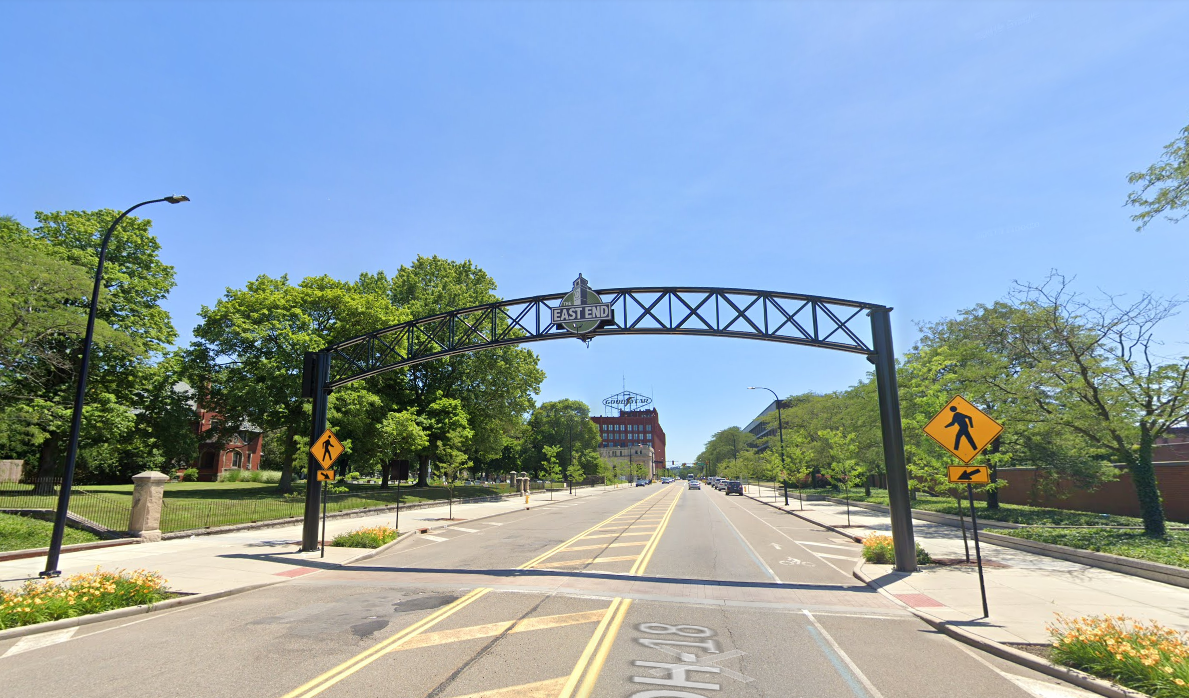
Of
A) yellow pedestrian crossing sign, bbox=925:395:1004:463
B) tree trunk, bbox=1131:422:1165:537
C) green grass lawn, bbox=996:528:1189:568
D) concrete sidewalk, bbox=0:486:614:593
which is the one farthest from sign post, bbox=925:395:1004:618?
concrete sidewalk, bbox=0:486:614:593

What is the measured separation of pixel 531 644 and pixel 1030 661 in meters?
6.32

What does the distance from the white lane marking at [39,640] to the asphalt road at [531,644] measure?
0.58ft

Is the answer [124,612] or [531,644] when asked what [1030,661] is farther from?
[124,612]

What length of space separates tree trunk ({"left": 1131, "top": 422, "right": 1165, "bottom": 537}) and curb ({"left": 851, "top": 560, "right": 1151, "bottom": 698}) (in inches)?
568

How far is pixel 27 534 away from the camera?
16656mm

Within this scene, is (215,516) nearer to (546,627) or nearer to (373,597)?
(373,597)

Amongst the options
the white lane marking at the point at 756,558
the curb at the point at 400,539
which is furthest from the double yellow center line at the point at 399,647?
the curb at the point at 400,539

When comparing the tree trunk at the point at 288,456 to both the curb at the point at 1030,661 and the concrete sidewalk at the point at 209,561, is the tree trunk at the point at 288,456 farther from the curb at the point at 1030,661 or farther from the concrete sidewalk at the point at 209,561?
the curb at the point at 1030,661

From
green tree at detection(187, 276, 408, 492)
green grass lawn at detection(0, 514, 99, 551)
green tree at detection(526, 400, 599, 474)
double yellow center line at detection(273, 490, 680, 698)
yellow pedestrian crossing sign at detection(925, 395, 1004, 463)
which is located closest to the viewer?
double yellow center line at detection(273, 490, 680, 698)

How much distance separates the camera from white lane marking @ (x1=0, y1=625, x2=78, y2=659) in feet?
24.0

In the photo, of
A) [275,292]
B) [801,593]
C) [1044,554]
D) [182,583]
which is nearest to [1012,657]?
[801,593]

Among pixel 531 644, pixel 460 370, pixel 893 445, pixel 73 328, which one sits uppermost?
pixel 460 370

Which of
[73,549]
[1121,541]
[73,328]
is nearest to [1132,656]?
[1121,541]

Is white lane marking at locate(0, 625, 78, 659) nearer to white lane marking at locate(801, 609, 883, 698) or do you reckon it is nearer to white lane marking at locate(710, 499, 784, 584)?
white lane marking at locate(801, 609, 883, 698)
